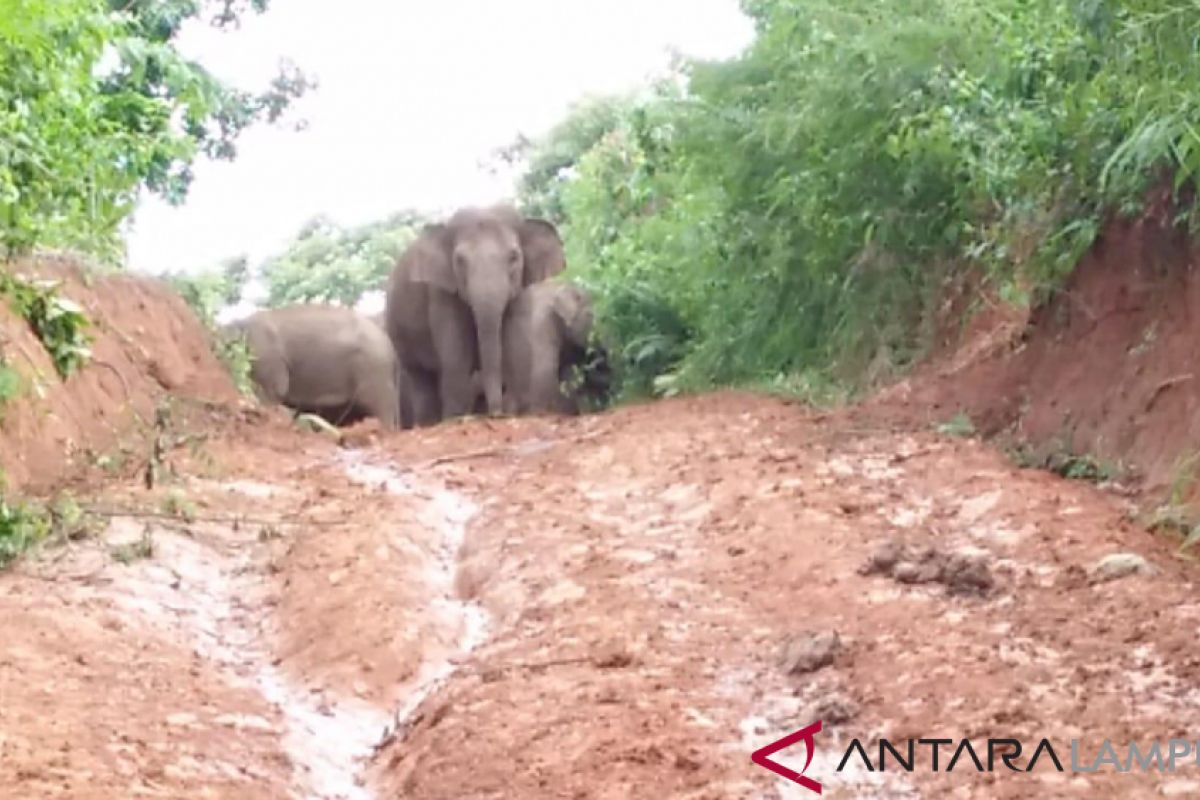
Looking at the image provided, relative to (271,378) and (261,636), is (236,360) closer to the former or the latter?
(271,378)

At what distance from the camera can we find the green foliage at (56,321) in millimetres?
7852

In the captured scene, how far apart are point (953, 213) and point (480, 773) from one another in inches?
248

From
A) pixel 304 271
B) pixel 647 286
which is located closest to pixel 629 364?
pixel 647 286

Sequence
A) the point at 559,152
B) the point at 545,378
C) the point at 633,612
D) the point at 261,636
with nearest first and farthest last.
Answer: the point at 633,612
the point at 261,636
the point at 545,378
the point at 559,152

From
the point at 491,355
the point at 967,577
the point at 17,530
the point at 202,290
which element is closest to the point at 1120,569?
the point at 967,577

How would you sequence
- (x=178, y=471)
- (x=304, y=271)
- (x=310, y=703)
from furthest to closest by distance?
(x=304, y=271), (x=178, y=471), (x=310, y=703)

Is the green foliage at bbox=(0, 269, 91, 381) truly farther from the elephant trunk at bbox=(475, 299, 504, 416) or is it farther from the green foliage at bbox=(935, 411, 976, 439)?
the elephant trunk at bbox=(475, 299, 504, 416)

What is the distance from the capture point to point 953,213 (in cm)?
1038

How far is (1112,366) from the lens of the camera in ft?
25.8

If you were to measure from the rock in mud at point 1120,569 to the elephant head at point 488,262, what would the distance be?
511 inches

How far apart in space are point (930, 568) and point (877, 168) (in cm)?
480

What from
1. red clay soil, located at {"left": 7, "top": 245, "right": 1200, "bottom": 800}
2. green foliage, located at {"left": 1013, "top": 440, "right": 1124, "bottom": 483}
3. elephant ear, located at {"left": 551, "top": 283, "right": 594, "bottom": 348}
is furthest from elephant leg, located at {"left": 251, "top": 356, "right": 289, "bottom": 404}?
green foliage, located at {"left": 1013, "top": 440, "right": 1124, "bottom": 483}

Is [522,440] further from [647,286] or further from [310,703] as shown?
[310,703]

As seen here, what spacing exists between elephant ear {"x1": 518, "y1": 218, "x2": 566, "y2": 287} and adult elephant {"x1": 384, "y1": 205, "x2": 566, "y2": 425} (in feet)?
0.03
